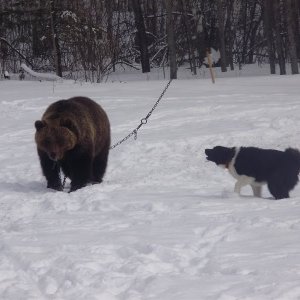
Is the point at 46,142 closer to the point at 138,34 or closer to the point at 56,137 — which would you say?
the point at 56,137

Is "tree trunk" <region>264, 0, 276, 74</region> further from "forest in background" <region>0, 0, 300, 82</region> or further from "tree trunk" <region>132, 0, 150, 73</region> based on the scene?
"tree trunk" <region>132, 0, 150, 73</region>

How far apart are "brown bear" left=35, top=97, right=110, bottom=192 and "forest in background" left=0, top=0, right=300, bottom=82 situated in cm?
1481

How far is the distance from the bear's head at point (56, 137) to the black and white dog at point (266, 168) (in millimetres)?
A: 2189

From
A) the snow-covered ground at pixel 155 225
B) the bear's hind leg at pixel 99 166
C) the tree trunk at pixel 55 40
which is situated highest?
the tree trunk at pixel 55 40

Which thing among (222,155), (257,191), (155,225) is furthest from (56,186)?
(155,225)

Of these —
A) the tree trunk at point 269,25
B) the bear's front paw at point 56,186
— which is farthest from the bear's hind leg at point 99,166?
the tree trunk at point 269,25

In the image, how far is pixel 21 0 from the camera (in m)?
31.8

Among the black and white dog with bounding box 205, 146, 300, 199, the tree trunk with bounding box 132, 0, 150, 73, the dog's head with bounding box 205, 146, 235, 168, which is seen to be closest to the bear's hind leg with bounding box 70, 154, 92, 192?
the dog's head with bounding box 205, 146, 235, 168

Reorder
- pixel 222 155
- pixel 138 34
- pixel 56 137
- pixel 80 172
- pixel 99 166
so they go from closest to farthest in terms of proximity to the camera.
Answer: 1. pixel 222 155
2. pixel 56 137
3. pixel 80 172
4. pixel 99 166
5. pixel 138 34

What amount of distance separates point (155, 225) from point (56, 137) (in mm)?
3065

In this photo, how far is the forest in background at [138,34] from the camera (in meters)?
27.0

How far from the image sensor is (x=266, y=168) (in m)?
7.90

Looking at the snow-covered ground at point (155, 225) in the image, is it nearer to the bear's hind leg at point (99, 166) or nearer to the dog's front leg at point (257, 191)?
the bear's hind leg at point (99, 166)

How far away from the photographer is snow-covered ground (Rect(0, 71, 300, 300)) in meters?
4.19
